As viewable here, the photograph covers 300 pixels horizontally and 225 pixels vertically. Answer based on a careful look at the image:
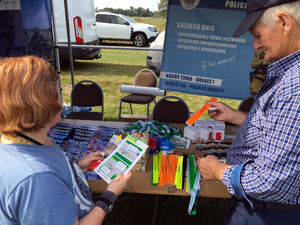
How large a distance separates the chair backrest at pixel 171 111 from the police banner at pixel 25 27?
200cm

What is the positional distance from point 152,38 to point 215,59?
9.85m

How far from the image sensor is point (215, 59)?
10.5 feet

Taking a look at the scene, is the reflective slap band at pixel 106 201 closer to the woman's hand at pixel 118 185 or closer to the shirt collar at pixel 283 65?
the woman's hand at pixel 118 185

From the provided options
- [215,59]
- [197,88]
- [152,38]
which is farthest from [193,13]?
[152,38]

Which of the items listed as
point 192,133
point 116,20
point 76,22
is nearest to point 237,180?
point 192,133

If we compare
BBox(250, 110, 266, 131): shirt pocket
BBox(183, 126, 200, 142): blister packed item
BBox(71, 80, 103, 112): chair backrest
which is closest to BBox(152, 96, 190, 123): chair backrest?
BBox(183, 126, 200, 142): blister packed item

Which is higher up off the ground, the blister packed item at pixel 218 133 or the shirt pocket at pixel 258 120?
the shirt pocket at pixel 258 120

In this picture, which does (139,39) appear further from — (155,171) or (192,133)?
(155,171)

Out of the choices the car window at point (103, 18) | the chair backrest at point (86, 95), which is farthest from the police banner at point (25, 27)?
the car window at point (103, 18)

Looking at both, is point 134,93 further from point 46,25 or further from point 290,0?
point 290,0

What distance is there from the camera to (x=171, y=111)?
3154mm

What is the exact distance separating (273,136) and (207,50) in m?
2.55

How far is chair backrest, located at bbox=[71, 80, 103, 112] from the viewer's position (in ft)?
12.2

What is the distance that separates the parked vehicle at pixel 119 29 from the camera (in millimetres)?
11831
